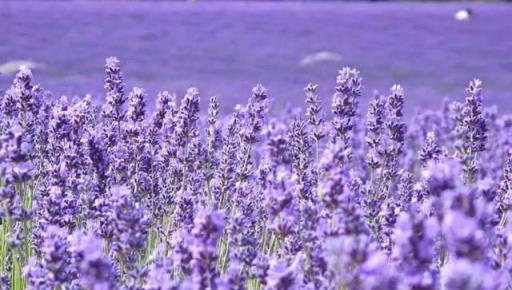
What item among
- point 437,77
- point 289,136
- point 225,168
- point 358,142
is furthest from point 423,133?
point 437,77

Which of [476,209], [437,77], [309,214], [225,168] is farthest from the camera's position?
[437,77]

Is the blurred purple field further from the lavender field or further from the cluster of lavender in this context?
the cluster of lavender

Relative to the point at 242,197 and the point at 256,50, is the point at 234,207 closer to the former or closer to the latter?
the point at 242,197

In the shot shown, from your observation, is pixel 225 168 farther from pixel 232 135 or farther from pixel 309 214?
pixel 309 214

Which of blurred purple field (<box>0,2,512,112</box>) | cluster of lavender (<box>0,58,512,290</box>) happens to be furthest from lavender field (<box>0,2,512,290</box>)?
blurred purple field (<box>0,2,512,112</box>)

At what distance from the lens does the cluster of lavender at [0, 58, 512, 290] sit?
182 cm

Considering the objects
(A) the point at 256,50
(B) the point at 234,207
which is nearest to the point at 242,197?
(B) the point at 234,207

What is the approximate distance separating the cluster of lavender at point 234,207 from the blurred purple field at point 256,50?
827 centimetres

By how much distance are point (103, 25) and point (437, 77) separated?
8.65 meters

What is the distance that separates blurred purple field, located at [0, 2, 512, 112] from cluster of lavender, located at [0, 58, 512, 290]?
827 centimetres

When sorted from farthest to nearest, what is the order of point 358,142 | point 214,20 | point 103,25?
point 214,20, point 103,25, point 358,142

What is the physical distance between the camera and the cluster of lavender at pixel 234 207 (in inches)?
71.8

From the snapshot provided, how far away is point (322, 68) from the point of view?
17500mm

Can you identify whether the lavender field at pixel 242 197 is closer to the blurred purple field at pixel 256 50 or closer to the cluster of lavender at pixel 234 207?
the cluster of lavender at pixel 234 207
